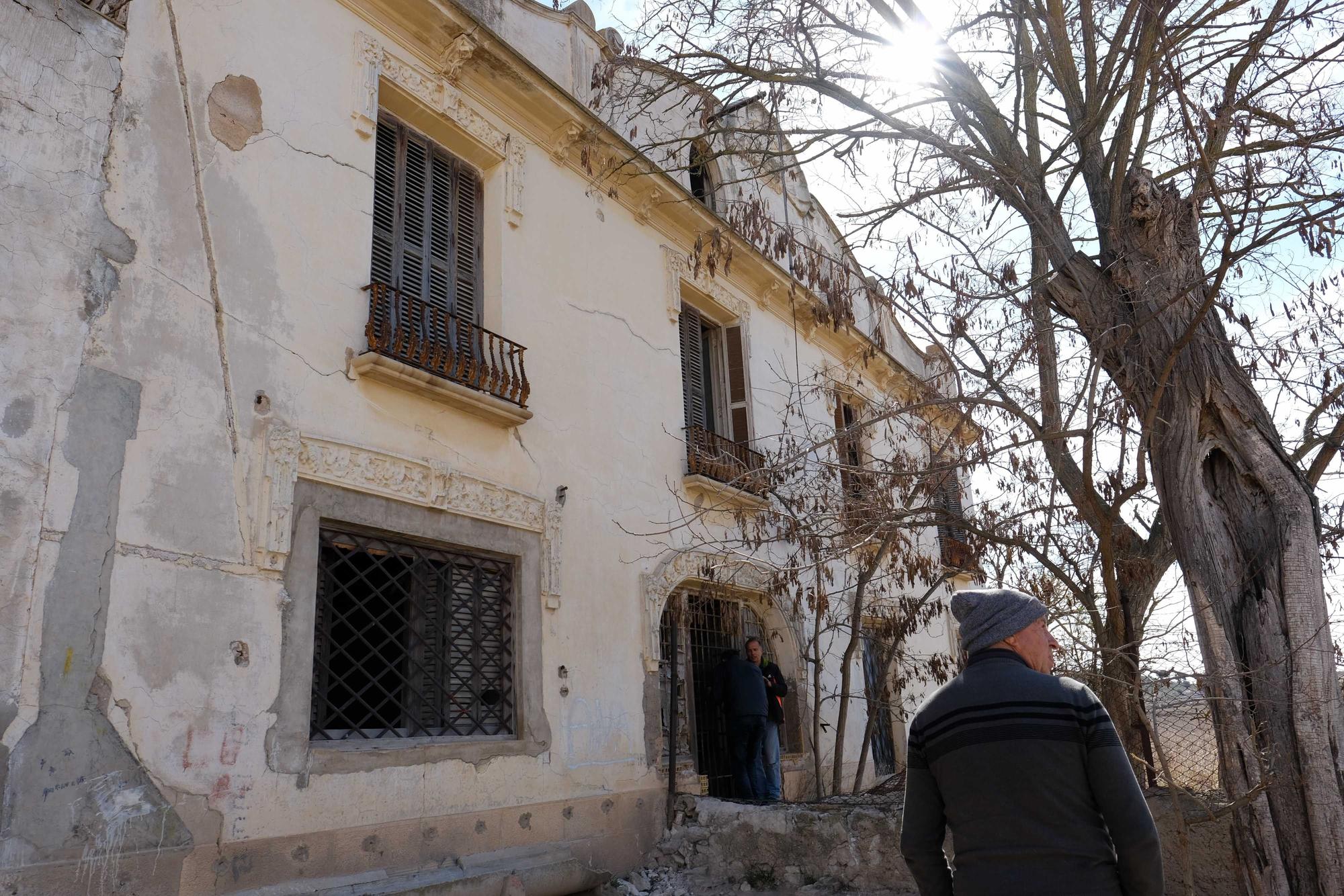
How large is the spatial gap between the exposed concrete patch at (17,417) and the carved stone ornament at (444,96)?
322 cm

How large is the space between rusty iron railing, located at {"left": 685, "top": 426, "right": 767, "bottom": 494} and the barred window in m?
2.76

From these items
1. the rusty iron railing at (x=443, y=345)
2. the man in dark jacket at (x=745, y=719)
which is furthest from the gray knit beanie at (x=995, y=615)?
the man in dark jacket at (x=745, y=719)

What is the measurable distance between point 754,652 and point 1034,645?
701cm

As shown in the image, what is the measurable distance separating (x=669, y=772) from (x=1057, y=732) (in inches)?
245

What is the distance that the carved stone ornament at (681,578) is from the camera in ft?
27.8

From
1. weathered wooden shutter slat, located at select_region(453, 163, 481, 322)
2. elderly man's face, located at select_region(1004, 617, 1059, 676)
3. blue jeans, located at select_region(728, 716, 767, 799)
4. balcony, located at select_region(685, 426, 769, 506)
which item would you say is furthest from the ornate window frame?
elderly man's face, located at select_region(1004, 617, 1059, 676)

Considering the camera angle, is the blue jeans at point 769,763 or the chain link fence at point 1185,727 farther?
the blue jeans at point 769,763

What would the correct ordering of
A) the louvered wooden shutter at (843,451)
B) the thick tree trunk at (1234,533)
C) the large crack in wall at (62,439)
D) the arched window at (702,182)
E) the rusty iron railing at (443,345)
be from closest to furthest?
1. the thick tree trunk at (1234,533)
2. the large crack in wall at (62,439)
3. the louvered wooden shutter at (843,451)
4. the rusty iron railing at (443,345)
5. the arched window at (702,182)

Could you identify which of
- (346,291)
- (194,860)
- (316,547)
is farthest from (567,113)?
(194,860)

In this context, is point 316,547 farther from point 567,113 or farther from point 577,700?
point 567,113

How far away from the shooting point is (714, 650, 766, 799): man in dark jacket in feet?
29.8

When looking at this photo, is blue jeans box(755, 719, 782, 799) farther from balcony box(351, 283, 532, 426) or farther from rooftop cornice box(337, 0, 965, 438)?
balcony box(351, 283, 532, 426)

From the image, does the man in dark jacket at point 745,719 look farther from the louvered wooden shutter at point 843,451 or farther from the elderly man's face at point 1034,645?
the elderly man's face at point 1034,645

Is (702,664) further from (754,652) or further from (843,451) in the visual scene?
(843,451)
